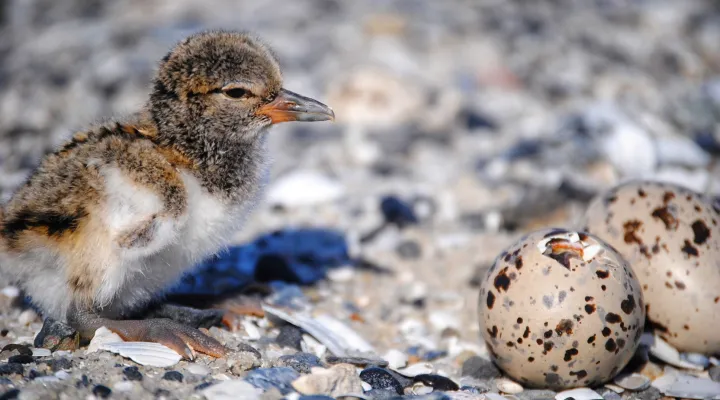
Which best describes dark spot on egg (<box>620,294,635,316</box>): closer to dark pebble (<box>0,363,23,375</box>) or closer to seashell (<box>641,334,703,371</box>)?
seashell (<box>641,334,703,371</box>)

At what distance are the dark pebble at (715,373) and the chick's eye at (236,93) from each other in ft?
7.36

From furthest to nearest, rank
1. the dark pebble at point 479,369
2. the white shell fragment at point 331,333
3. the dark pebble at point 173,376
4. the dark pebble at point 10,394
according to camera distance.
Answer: the white shell fragment at point 331,333 < the dark pebble at point 479,369 < the dark pebble at point 173,376 < the dark pebble at point 10,394

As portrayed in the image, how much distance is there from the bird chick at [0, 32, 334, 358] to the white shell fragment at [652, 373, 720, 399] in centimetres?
177

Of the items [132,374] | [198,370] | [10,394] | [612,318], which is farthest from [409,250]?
[10,394]

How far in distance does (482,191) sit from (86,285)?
2.91 metres

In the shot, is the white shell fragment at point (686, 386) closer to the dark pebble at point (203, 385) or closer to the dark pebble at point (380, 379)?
the dark pebble at point (380, 379)

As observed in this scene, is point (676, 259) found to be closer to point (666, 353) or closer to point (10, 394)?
point (666, 353)

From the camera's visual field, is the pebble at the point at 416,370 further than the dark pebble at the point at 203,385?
Yes

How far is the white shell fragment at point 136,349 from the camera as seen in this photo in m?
2.69

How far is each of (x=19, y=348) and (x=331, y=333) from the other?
124 centimetres

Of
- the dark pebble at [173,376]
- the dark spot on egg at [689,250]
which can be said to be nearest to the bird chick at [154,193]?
the dark pebble at [173,376]

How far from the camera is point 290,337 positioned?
10.4 ft

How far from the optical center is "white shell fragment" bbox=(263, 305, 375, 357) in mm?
3152

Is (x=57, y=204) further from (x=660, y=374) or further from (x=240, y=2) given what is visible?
(x=240, y=2)
